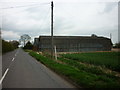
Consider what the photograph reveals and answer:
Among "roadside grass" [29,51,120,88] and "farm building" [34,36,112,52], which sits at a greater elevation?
"farm building" [34,36,112,52]

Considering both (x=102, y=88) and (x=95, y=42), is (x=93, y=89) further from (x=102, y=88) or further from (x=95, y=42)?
(x=95, y=42)

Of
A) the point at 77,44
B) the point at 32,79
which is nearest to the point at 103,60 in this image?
the point at 32,79

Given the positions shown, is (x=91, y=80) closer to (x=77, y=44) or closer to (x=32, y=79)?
(x=32, y=79)

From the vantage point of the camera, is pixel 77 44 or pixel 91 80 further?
pixel 77 44

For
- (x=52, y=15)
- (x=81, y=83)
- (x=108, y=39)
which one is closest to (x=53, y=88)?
(x=81, y=83)

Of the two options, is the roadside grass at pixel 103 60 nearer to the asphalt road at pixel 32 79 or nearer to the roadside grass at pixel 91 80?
the roadside grass at pixel 91 80

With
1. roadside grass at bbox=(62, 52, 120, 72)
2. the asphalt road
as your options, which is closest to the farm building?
roadside grass at bbox=(62, 52, 120, 72)

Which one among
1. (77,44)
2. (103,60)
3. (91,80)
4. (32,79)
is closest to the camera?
(91,80)

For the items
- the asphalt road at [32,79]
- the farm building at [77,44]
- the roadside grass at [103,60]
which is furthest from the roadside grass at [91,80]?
the farm building at [77,44]

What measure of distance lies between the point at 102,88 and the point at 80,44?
76.0m

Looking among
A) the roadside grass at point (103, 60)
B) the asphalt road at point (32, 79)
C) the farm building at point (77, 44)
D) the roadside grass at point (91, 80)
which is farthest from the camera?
the farm building at point (77, 44)

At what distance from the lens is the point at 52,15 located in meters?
24.3

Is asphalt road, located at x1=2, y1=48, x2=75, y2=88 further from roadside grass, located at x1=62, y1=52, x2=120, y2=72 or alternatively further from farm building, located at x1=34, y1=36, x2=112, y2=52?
farm building, located at x1=34, y1=36, x2=112, y2=52

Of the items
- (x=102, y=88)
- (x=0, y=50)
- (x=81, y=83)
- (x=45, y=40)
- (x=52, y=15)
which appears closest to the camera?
(x=102, y=88)
